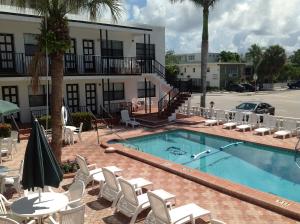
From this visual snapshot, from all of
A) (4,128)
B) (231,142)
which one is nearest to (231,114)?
(231,142)

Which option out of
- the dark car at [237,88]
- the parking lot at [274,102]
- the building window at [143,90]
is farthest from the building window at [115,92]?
the dark car at [237,88]

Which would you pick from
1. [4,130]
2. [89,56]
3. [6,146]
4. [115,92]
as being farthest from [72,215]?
[115,92]

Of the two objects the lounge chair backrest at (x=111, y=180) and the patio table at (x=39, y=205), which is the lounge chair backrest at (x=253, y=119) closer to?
the lounge chair backrest at (x=111, y=180)

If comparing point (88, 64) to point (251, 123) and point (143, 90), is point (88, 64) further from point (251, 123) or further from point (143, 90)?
point (251, 123)

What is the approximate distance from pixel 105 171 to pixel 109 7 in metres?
6.13

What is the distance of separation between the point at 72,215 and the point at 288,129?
1461 centimetres

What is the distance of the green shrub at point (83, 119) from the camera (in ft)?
63.8

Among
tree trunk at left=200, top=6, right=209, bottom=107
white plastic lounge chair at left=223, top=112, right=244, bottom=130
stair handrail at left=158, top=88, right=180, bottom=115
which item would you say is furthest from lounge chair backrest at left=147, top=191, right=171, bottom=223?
tree trunk at left=200, top=6, right=209, bottom=107

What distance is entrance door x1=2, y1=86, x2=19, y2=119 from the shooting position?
20531 mm

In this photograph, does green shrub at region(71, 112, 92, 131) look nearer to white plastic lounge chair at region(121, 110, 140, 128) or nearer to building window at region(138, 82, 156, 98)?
white plastic lounge chair at region(121, 110, 140, 128)

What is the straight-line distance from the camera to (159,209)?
6.98 metres

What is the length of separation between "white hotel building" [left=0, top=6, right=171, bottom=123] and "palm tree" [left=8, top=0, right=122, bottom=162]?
7.20m

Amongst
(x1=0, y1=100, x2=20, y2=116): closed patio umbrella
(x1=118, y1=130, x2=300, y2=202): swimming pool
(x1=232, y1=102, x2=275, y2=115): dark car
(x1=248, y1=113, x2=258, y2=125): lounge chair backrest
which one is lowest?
(x1=118, y1=130, x2=300, y2=202): swimming pool

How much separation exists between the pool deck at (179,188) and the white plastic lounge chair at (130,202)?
0.82 feet
